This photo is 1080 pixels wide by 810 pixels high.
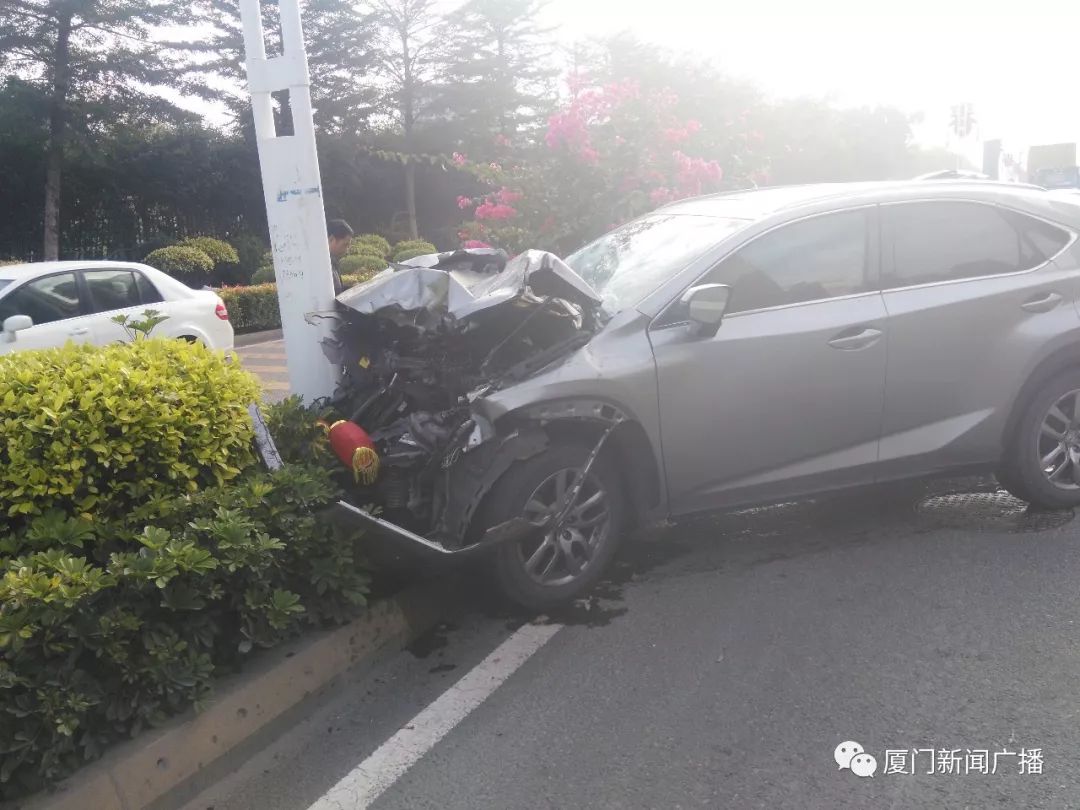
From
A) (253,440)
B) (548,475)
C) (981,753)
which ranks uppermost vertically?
(253,440)

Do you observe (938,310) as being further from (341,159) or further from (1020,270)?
(341,159)

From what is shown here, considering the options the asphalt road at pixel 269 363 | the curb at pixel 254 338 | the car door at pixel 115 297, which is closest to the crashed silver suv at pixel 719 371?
the car door at pixel 115 297

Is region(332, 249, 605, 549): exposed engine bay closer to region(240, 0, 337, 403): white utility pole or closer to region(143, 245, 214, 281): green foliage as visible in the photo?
region(240, 0, 337, 403): white utility pole

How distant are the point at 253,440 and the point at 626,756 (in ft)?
6.52

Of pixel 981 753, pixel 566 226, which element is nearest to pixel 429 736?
pixel 981 753

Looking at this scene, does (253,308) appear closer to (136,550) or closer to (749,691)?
(136,550)

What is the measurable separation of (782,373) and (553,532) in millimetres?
1288

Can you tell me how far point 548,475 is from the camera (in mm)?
3996

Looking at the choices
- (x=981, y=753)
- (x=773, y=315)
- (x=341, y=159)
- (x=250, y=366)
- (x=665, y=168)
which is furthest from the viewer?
(x=341, y=159)

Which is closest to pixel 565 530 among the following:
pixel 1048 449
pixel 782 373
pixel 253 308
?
pixel 782 373

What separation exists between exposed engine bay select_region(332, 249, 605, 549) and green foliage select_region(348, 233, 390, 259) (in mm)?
18178

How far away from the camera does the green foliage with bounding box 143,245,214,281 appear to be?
63.4ft

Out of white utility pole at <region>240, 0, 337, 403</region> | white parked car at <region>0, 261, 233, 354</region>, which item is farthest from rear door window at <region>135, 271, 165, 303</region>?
white utility pole at <region>240, 0, 337, 403</region>

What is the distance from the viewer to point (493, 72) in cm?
3656
